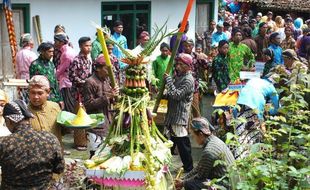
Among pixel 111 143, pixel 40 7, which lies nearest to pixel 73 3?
pixel 40 7

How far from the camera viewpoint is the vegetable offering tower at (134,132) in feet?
21.2

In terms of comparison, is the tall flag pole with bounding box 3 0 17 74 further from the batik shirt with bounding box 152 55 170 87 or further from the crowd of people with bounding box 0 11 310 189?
the batik shirt with bounding box 152 55 170 87

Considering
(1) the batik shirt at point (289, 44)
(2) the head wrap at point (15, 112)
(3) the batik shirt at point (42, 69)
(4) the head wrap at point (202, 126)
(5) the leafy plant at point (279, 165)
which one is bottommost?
(4) the head wrap at point (202, 126)

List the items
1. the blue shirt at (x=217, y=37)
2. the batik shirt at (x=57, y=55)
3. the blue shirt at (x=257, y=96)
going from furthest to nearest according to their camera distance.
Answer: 1. the blue shirt at (x=217, y=37)
2. the batik shirt at (x=57, y=55)
3. the blue shirt at (x=257, y=96)

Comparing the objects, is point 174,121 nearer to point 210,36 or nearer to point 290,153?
point 290,153

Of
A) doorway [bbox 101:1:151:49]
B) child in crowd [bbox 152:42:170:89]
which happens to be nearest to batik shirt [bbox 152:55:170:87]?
child in crowd [bbox 152:42:170:89]

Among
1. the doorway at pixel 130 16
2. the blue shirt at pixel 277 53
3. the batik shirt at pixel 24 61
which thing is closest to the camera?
the batik shirt at pixel 24 61

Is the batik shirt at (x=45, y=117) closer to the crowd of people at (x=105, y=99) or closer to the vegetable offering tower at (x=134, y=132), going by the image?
the crowd of people at (x=105, y=99)

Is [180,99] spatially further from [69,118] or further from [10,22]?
[10,22]

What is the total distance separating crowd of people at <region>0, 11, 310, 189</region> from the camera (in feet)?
18.1

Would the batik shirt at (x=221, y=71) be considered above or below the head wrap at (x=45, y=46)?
below

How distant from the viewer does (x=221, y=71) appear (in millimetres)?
11695

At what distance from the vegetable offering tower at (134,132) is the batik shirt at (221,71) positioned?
518 cm

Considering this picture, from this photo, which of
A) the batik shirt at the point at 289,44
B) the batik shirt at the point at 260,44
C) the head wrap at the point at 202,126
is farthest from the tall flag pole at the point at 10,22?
the batik shirt at the point at 289,44
